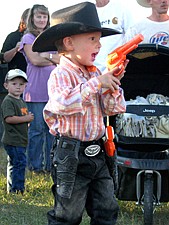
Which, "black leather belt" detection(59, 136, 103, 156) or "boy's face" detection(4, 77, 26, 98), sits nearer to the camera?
"black leather belt" detection(59, 136, 103, 156)

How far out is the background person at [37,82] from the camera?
22.2 ft

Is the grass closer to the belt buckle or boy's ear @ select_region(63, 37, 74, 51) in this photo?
the belt buckle

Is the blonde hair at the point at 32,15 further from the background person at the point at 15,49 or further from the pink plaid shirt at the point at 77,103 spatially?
the pink plaid shirt at the point at 77,103

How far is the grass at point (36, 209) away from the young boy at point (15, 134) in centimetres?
17

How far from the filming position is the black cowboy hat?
3.58m

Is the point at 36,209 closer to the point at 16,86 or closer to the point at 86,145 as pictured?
the point at 16,86

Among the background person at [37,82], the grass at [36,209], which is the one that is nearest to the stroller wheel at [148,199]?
the grass at [36,209]

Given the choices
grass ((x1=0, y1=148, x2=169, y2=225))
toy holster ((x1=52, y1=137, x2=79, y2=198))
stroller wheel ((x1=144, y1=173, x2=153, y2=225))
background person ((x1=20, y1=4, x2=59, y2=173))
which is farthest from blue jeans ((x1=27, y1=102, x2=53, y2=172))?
toy holster ((x1=52, y1=137, x2=79, y2=198))

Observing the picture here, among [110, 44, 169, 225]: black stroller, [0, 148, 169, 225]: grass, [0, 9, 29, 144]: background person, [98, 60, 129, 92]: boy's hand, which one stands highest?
[98, 60, 129, 92]: boy's hand

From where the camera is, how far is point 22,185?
19.2ft

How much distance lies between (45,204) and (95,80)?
2303 mm

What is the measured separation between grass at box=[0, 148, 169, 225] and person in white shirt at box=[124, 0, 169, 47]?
1521 mm

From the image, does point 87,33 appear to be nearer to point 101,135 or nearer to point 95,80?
point 95,80

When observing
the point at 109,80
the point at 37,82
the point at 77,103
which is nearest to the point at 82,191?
the point at 77,103
